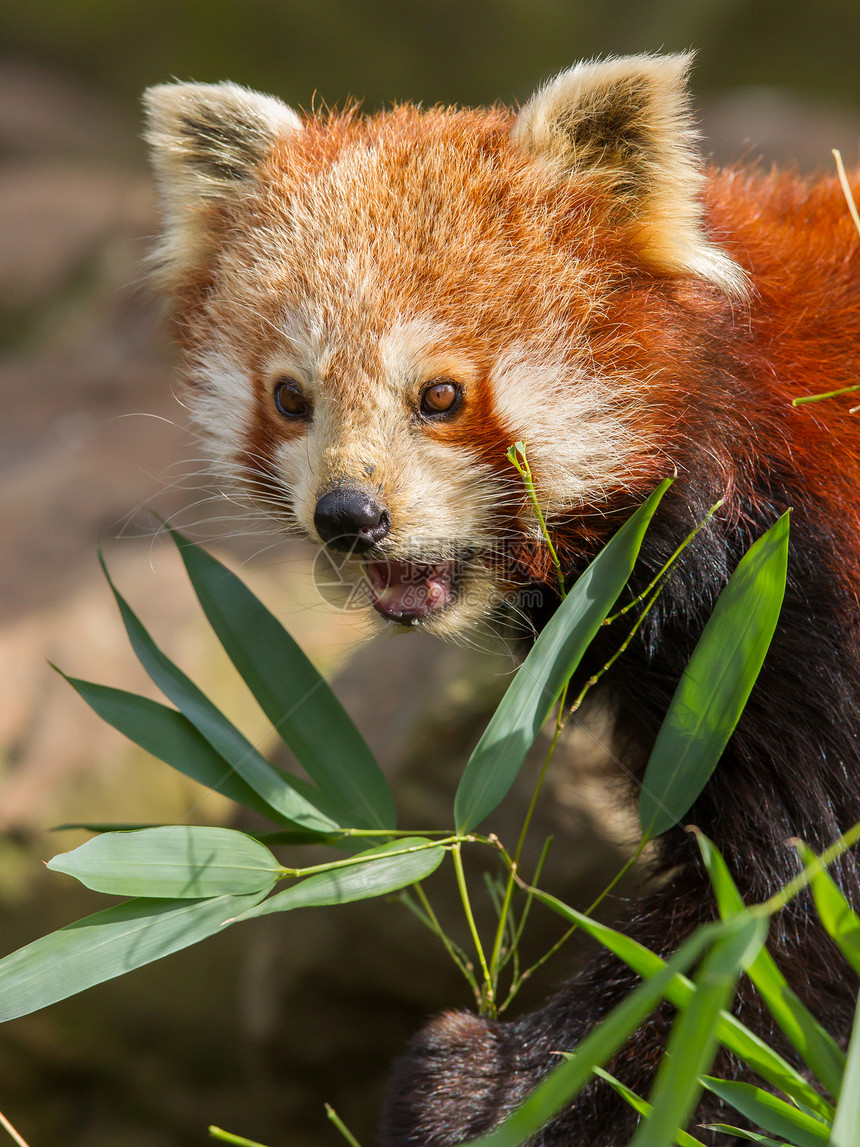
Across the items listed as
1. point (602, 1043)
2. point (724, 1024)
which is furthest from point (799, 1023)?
point (602, 1043)

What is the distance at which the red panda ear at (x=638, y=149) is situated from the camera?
166 cm

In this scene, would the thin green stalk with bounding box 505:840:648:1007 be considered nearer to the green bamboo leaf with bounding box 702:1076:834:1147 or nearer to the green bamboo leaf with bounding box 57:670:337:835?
the green bamboo leaf with bounding box 702:1076:834:1147

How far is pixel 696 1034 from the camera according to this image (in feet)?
3.20

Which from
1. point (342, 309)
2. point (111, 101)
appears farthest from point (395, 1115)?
point (111, 101)

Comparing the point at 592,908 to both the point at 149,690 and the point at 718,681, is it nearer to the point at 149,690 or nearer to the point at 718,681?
the point at 718,681

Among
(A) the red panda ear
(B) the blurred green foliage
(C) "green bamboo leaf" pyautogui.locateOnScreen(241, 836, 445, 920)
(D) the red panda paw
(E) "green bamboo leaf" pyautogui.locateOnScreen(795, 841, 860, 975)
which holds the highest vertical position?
(B) the blurred green foliage


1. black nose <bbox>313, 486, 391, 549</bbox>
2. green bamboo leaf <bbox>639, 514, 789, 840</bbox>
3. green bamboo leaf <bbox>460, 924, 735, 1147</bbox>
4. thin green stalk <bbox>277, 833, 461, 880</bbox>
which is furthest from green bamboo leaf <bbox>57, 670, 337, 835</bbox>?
green bamboo leaf <bbox>460, 924, 735, 1147</bbox>

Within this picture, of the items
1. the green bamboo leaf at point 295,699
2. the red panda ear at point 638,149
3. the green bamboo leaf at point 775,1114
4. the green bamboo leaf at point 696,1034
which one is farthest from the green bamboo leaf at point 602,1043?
the red panda ear at point 638,149

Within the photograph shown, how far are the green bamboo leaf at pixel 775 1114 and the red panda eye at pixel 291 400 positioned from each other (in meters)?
1.17

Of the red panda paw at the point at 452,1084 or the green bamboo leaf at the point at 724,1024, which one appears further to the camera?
the red panda paw at the point at 452,1084

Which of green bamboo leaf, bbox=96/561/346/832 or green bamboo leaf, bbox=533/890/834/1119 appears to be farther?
green bamboo leaf, bbox=96/561/346/832

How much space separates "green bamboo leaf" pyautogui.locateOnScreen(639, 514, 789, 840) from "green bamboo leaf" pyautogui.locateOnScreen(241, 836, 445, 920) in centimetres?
36

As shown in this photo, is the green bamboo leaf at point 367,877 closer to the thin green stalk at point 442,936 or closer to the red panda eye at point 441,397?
the thin green stalk at point 442,936

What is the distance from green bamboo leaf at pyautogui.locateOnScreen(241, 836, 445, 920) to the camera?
1.46 m
